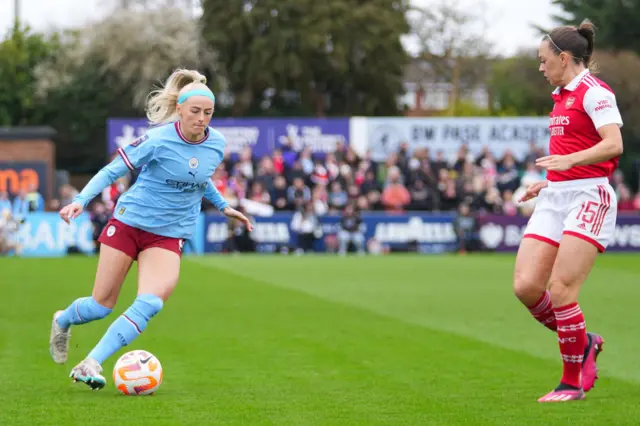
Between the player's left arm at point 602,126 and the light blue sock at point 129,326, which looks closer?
the player's left arm at point 602,126

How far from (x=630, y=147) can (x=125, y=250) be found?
45318 mm

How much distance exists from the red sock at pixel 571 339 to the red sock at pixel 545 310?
0.99 ft

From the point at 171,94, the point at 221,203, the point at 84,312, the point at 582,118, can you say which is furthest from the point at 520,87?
the point at 84,312

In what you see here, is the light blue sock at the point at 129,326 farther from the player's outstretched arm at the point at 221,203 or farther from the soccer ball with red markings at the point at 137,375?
the player's outstretched arm at the point at 221,203

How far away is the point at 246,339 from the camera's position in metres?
11.9

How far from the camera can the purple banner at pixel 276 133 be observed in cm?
3634

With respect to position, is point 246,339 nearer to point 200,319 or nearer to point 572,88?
point 200,319

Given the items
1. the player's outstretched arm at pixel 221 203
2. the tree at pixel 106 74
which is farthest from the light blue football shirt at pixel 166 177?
the tree at pixel 106 74

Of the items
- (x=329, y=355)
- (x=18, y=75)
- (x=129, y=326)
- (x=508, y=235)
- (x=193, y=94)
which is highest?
(x=18, y=75)

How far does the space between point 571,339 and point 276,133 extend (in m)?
28.7

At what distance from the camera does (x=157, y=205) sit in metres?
8.61

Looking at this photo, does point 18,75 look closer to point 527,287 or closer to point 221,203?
point 221,203

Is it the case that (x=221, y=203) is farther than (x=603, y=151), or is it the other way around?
(x=221, y=203)

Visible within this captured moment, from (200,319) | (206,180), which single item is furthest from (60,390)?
→ (200,319)
